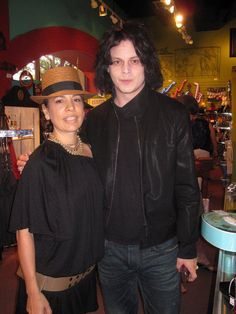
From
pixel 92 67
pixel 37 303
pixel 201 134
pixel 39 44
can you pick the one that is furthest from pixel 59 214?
pixel 39 44

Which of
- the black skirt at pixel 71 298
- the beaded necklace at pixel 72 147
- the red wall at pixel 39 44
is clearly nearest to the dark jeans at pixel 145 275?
the black skirt at pixel 71 298

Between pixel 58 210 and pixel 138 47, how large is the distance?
87 cm

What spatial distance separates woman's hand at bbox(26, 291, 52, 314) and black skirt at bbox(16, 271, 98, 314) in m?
0.05

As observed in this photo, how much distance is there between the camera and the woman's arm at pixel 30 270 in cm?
132

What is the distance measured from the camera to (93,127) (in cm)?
167

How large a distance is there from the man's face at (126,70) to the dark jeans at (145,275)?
0.77 m

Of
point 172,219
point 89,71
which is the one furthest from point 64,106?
point 89,71

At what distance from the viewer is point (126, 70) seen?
148 centimetres

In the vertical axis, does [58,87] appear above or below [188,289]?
above

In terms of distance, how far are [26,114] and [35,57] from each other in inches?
34.3

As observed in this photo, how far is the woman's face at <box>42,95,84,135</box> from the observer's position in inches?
57.3

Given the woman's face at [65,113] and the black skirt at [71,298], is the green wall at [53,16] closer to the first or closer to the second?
the woman's face at [65,113]

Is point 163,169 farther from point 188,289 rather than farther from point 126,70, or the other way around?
point 188,289

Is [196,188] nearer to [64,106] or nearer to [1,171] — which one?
[64,106]
